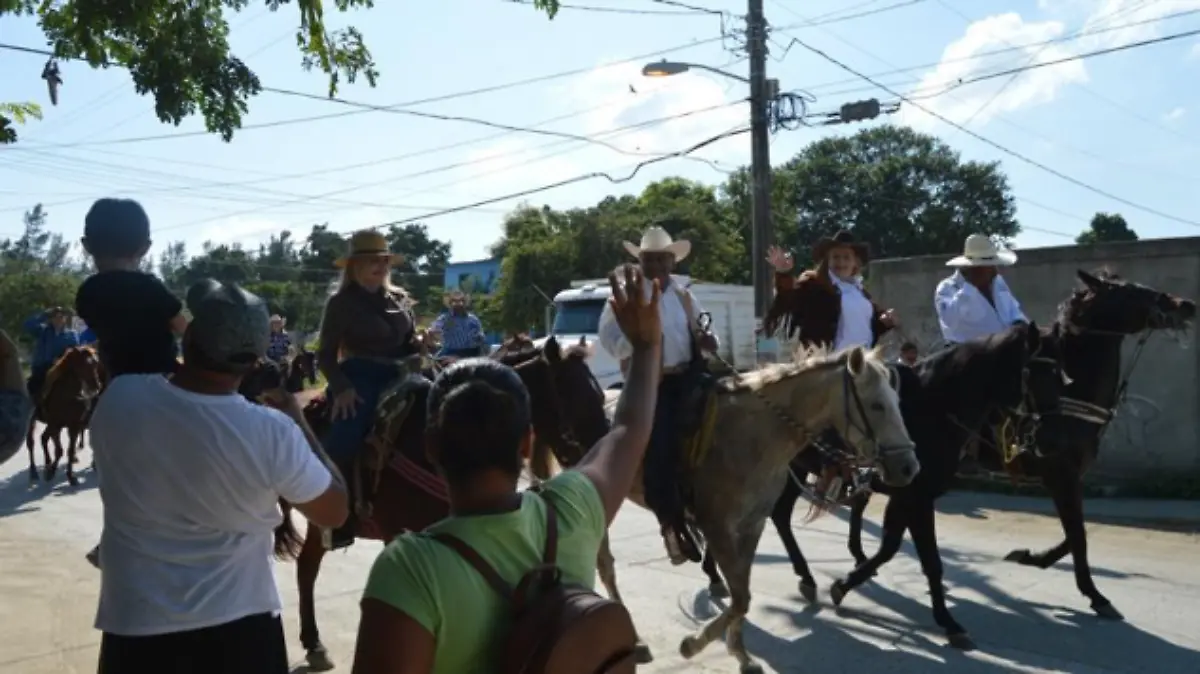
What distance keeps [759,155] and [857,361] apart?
1214 cm

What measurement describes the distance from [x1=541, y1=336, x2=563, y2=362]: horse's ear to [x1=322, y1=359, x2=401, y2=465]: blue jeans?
A: 989 mm

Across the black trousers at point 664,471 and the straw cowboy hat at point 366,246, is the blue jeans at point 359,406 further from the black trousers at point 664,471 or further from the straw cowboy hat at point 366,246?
the black trousers at point 664,471

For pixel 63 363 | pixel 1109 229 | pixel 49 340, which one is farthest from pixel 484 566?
pixel 1109 229

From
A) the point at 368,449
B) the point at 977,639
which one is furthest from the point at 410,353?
the point at 977,639

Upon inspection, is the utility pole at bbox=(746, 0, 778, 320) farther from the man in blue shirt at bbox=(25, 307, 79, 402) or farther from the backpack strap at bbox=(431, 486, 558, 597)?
the backpack strap at bbox=(431, 486, 558, 597)

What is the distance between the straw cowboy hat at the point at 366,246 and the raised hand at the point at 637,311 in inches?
135

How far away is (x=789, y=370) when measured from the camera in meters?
6.07

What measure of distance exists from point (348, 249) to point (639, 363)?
3.57 metres

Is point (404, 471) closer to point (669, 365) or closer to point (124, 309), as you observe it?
point (669, 365)

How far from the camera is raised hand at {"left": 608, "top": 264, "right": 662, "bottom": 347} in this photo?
2.50 m

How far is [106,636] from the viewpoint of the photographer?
2914 mm

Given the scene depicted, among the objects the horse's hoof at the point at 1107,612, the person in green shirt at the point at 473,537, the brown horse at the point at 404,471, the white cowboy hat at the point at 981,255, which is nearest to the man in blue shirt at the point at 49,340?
the brown horse at the point at 404,471

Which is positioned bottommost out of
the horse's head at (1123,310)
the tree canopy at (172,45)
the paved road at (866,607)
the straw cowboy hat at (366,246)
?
the paved road at (866,607)

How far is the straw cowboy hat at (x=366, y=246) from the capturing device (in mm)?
5668
